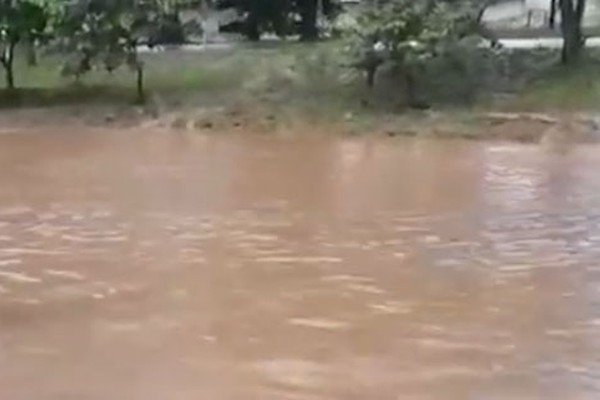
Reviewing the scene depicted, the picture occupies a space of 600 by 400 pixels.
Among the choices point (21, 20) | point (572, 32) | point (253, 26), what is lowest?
point (253, 26)

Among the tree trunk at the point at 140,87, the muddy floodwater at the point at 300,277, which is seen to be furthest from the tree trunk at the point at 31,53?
the muddy floodwater at the point at 300,277

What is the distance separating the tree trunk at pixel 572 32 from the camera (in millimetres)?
18688

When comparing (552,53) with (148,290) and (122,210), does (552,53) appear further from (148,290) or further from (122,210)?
(148,290)

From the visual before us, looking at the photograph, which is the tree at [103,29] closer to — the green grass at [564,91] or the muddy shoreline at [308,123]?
the muddy shoreline at [308,123]

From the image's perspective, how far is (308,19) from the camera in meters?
24.1

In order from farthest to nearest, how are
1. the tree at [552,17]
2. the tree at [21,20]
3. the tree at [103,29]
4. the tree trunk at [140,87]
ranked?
the tree at [552,17], the tree trunk at [140,87], the tree at [21,20], the tree at [103,29]

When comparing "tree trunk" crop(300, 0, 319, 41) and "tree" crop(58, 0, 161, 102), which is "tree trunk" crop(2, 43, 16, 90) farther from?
"tree trunk" crop(300, 0, 319, 41)

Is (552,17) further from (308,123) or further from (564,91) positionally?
(308,123)

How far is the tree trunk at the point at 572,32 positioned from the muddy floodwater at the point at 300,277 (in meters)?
4.57

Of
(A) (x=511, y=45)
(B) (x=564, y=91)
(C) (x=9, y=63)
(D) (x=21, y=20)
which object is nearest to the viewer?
(B) (x=564, y=91)

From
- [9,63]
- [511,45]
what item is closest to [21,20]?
[9,63]

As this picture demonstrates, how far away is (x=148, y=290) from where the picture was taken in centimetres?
847

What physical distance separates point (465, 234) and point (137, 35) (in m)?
9.15

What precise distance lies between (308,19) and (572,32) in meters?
6.31
